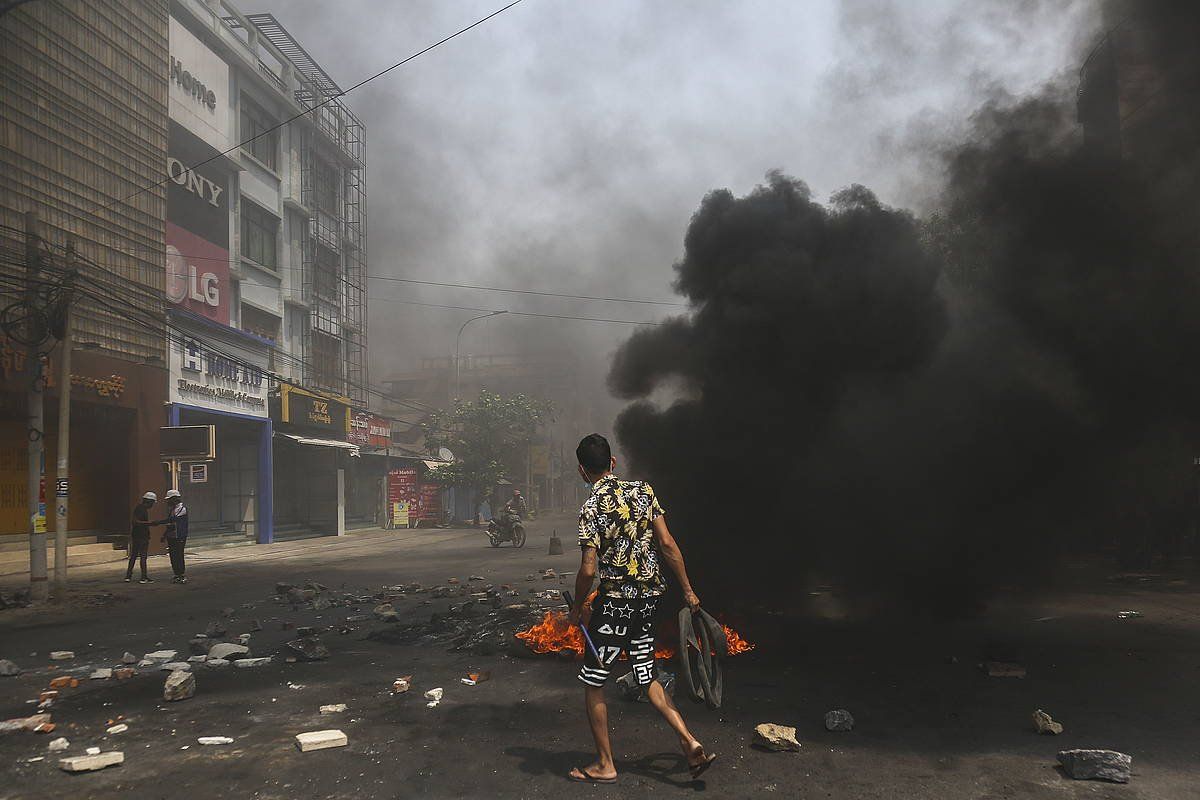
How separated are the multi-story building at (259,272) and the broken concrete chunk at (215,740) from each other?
17.3 m

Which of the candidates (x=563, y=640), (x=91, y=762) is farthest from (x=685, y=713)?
(x=91, y=762)

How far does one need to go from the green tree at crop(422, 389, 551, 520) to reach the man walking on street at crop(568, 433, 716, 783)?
31435mm

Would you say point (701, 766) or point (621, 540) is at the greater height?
point (621, 540)

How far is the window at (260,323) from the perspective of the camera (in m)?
27.8

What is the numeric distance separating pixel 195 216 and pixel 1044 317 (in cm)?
2333

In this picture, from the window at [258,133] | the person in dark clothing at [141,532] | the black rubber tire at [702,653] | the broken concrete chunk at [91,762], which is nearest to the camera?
the broken concrete chunk at [91,762]

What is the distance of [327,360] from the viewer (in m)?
34.7

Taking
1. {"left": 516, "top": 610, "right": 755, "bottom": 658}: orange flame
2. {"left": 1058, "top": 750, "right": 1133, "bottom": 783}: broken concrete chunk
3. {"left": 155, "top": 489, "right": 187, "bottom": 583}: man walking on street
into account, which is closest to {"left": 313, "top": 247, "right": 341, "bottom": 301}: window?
{"left": 155, "top": 489, "right": 187, "bottom": 583}: man walking on street

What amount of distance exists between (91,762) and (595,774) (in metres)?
2.84

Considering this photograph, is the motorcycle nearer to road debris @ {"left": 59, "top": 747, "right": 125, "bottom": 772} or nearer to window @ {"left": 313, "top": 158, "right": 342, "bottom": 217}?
road debris @ {"left": 59, "top": 747, "right": 125, "bottom": 772}

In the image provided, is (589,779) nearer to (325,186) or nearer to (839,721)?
(839,721)

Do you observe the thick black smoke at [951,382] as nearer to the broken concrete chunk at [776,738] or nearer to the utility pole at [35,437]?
the broken concrete chunk at [776,738]

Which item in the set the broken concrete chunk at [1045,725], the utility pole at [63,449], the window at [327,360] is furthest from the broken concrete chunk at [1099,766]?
the window at [327,360]

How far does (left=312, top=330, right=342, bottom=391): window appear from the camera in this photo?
33.3 meters
